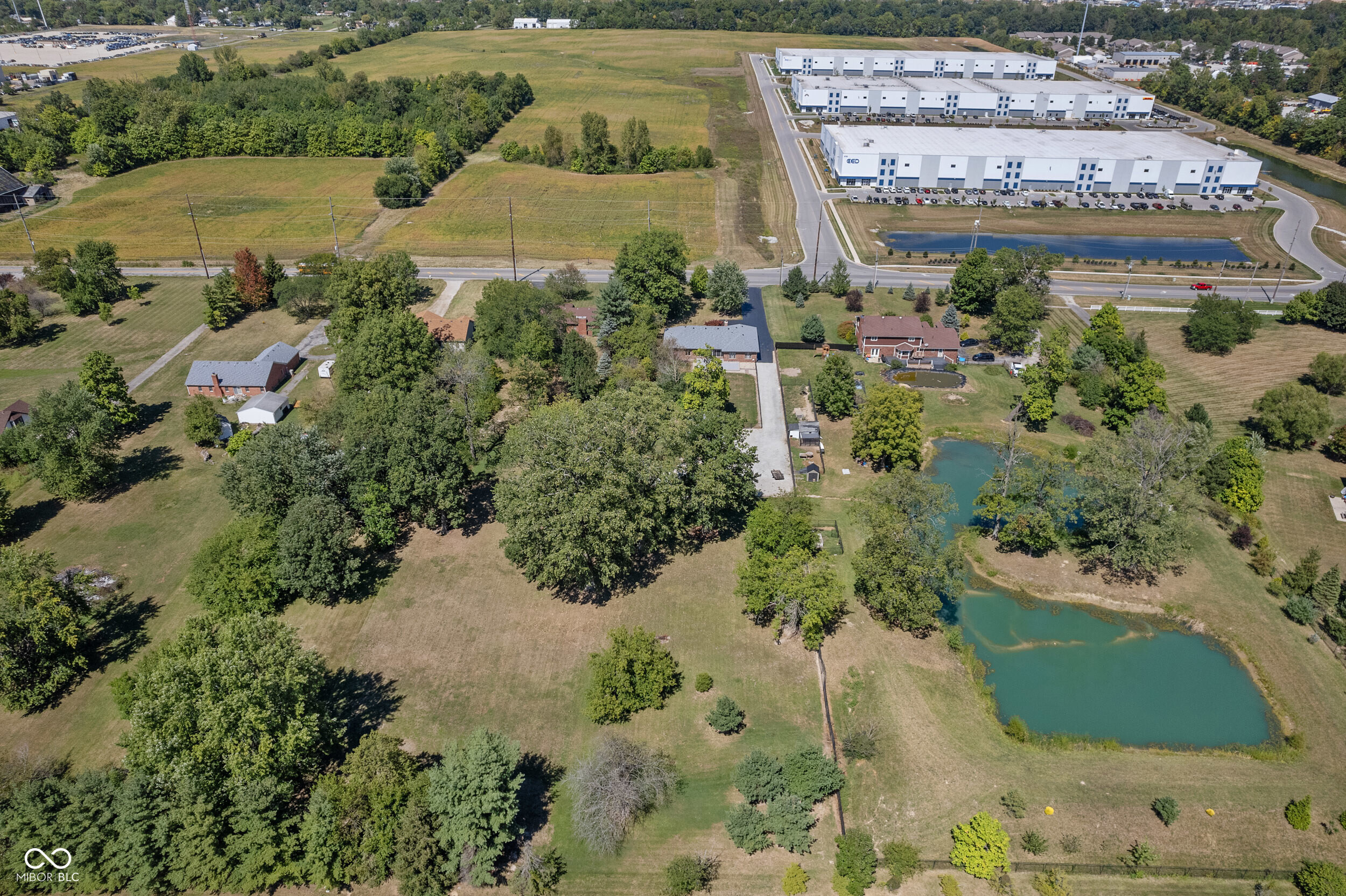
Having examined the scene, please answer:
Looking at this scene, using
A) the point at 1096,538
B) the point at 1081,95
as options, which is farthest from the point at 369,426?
the point at 1081,95

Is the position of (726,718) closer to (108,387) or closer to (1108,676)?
(1108,676)

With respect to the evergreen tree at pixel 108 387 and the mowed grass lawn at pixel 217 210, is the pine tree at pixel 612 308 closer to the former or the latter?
the evergreen tree at pixel 108 387

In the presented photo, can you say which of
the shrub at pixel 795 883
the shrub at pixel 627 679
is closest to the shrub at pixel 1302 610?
the shrub at pixel 795 883

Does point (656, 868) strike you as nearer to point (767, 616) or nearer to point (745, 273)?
point (767, 616)

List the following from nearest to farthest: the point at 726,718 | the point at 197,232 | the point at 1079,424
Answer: the point at 726,718 → the point at 1079,424 → the point at 197,232

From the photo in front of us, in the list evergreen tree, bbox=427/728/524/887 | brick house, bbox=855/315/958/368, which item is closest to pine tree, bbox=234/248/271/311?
brick house, bbox=855/315/958/368

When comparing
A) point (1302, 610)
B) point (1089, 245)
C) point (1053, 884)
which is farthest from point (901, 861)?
point (1089, 245)

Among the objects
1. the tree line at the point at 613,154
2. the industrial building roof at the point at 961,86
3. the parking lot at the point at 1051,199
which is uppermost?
the industrial building roof at the point at 961,86

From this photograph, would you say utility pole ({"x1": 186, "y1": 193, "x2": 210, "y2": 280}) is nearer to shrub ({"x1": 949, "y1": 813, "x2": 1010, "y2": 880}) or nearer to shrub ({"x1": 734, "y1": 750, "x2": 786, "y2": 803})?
shrub ({"x1": 734, "y1": 750, "x2": 786, "y2": 803})
